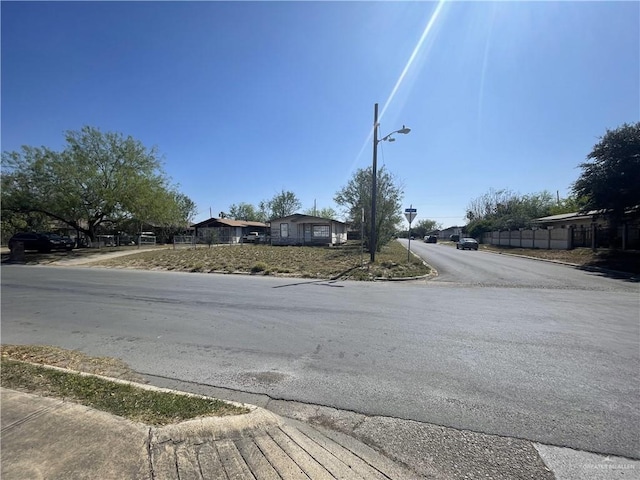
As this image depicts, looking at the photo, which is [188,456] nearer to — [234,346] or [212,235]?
[234,346]

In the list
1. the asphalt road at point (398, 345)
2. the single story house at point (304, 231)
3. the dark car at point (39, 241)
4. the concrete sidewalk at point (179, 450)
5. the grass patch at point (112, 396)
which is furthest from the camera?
the single story house at point (304, 231)

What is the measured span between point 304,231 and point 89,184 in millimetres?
21299

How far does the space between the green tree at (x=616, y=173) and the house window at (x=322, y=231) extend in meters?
24.0

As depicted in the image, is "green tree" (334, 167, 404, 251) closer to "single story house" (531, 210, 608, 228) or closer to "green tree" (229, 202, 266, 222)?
"single story house" (531, 210, 608, 228)

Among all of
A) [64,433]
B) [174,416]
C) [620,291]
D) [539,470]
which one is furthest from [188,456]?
[620,291]

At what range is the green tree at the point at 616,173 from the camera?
19.7m

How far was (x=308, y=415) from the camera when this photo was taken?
11.4 feet

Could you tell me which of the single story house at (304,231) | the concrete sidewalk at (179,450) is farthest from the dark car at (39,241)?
the concrete sidewalk at (179,450)

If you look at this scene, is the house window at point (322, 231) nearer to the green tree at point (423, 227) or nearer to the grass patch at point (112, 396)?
the grass patch at point (112, 396)

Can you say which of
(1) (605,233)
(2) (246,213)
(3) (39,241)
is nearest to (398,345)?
(1) (605,233)

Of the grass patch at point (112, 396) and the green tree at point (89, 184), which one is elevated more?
the green tree at point (89, 184)

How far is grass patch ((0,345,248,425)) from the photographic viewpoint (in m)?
3.21

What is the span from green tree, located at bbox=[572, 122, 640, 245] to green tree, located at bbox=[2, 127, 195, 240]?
33.8 m

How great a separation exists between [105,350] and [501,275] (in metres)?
15.5
